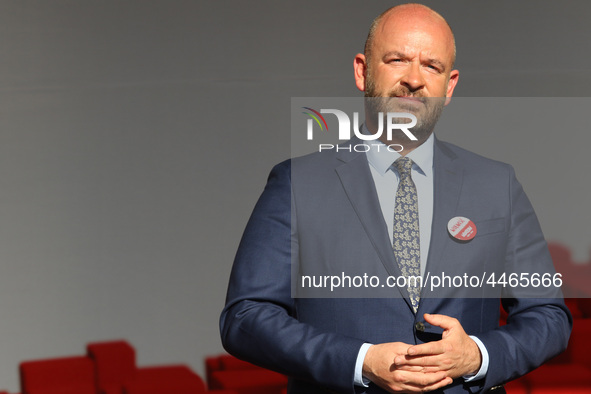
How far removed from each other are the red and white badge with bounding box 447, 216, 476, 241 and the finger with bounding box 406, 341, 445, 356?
25cm

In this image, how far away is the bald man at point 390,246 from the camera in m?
1.52

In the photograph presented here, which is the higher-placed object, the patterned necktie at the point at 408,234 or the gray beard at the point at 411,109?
the gray beard at the point at 411,109

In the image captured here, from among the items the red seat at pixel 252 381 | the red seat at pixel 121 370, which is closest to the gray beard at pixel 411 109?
the red seat at pixel 252 381

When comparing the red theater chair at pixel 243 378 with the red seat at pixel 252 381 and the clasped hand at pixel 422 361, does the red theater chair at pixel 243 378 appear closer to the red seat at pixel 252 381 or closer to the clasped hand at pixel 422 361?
the red seat at pixel 252 381

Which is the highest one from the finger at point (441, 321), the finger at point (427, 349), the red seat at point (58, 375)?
the finger at point (441, 321)

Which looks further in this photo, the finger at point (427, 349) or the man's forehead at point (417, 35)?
the man's forehead at point (417, 35)

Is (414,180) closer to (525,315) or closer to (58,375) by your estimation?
(525,315)

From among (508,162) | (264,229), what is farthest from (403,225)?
(508,162)

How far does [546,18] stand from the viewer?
14.9ft

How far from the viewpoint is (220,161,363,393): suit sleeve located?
149 centimetres

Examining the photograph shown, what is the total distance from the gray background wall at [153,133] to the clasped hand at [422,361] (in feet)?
9.44

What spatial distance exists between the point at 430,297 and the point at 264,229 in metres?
0.34

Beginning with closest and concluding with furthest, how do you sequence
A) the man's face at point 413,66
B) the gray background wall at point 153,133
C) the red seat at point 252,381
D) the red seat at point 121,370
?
the man's face at point 413,66 < the red seat at point 252,381 < the red seat at point 121,370 < the gray background wall at point 153,133

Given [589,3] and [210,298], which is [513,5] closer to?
[589,3]
